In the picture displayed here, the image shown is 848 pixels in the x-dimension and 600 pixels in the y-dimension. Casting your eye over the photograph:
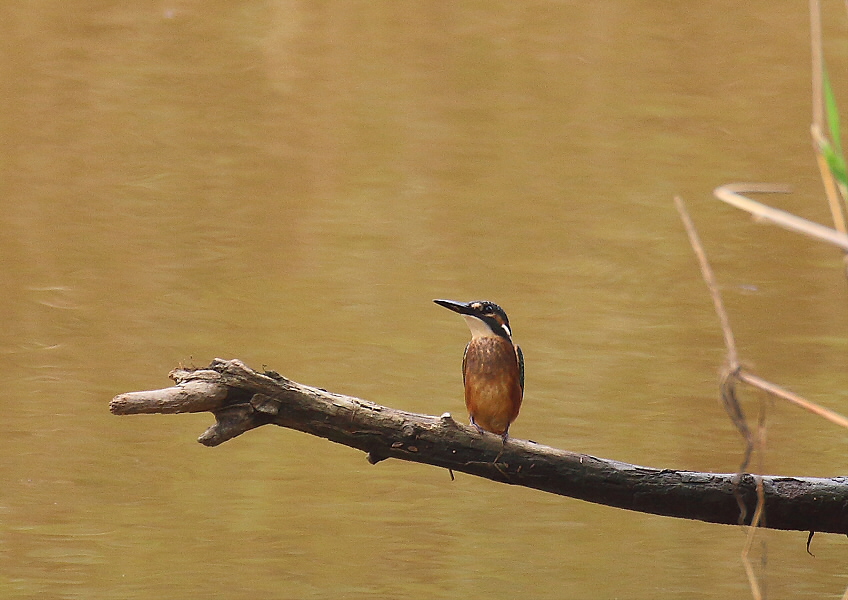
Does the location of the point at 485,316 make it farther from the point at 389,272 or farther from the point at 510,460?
→ the point at 389,272

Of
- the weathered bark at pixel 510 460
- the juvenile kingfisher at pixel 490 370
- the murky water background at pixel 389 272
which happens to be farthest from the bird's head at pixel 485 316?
the murky water background at pixel 389 272

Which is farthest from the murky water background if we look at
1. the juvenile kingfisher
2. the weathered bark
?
the weathered bark

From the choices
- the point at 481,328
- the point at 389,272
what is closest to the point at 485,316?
the point at 481,328

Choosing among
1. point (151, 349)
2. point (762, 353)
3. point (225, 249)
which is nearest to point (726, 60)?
point (762, 353)

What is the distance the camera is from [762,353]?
13.5 ft

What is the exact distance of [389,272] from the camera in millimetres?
4523

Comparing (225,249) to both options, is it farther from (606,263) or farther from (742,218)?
(742,218)

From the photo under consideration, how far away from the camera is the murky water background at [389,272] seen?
3186 mm

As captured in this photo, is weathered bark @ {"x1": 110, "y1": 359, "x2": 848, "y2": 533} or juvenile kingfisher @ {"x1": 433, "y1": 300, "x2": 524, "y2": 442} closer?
weathered bark @ {"x1": 110, "y1": 359, "x2": 848, "y2": 533}

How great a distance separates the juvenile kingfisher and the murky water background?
1083mm

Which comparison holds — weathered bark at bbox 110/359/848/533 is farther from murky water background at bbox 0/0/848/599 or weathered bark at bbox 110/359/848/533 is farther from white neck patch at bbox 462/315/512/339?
murky water background at bbox 0/0/848/599

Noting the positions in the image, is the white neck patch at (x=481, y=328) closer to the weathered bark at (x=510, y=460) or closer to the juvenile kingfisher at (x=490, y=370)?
the juvenile kingfisher at (x=490, y=370)

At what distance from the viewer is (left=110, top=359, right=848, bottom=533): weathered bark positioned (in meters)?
1.70

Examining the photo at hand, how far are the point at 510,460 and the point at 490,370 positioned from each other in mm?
289
